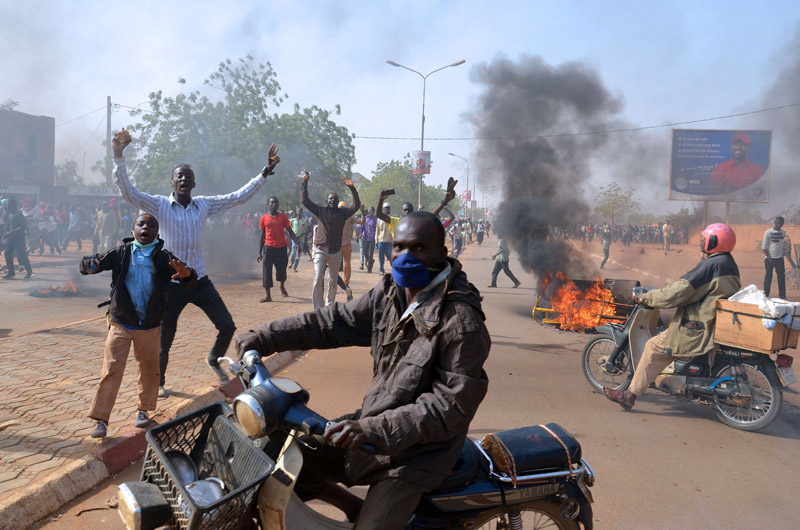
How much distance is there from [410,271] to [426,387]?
41 cm

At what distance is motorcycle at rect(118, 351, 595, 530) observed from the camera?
165 centimetres

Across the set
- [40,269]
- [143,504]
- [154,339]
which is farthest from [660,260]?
[143,504]

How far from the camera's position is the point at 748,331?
4.64m

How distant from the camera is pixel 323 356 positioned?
23.4 feet

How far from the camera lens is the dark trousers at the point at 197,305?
187 inches

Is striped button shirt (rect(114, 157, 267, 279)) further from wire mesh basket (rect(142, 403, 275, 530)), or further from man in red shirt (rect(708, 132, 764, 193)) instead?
man in red shirt (rect(708, 132, 764, 193))

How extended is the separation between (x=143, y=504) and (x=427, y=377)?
942mm

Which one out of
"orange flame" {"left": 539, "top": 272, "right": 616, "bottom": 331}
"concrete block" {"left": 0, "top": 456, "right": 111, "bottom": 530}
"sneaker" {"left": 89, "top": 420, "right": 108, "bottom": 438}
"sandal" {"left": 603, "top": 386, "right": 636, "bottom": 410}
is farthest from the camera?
"orange flame" {"left": 539, "top": 272, "right": 616, "bottom": 331}

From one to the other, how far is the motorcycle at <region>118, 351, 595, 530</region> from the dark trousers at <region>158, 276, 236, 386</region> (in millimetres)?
2916

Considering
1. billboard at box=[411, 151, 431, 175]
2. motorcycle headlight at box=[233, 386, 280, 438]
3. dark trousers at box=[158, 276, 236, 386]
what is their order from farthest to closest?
billboard at box=[411, 151, 431, 175]
dark trousers at box=[158, 276, 236, 386]
motorcycle headlight at box=[233, 386, 280, 438]

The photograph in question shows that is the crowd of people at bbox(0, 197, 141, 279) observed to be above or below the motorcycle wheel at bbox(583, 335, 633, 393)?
above

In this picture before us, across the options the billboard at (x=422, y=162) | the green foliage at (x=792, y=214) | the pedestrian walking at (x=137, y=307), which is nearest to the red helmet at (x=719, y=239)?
the pedestrian walking at (x=137, y=307)

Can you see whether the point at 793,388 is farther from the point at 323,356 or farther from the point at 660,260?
the point at 660,260

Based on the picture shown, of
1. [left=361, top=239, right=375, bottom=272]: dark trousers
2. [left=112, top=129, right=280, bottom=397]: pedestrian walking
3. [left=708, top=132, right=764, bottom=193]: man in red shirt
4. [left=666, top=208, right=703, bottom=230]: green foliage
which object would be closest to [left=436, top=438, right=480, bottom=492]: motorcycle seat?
[left=112, top=129, right=280, bottom=397]: pedestrian walking
